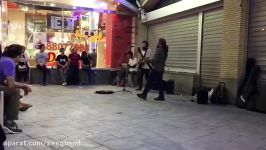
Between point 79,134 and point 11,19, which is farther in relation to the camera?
point 11,19

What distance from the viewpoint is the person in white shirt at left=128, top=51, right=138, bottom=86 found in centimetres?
1304

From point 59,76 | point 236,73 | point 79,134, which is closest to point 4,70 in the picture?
point 79,134

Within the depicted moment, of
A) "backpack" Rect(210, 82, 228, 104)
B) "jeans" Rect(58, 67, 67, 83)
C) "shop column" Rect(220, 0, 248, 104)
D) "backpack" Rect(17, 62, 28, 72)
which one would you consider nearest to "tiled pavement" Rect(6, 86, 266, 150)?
"backpack" Rect(210, 82, 228, 104)

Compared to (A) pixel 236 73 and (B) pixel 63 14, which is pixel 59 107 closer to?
(A) pixel 236 73

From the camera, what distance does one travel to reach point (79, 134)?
525cm

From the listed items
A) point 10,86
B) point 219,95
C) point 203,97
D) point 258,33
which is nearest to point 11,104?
point 10,86

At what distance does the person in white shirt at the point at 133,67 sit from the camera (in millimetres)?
13039

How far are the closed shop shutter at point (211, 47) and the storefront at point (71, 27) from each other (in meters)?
5.24

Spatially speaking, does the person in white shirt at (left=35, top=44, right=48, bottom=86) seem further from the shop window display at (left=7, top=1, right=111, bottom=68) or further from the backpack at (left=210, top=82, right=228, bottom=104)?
the backpack at (left=210, top=82, right=228, bottom=104)

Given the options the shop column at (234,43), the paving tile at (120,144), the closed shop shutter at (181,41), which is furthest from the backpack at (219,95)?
the paving tile at (120,144)

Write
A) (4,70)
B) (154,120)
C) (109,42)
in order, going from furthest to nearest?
(109,42)
(154,120)
(4,70)

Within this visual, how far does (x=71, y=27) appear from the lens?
48.0ft

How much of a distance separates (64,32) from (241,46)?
8061mm

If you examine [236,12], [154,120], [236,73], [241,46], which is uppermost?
[236,12]
